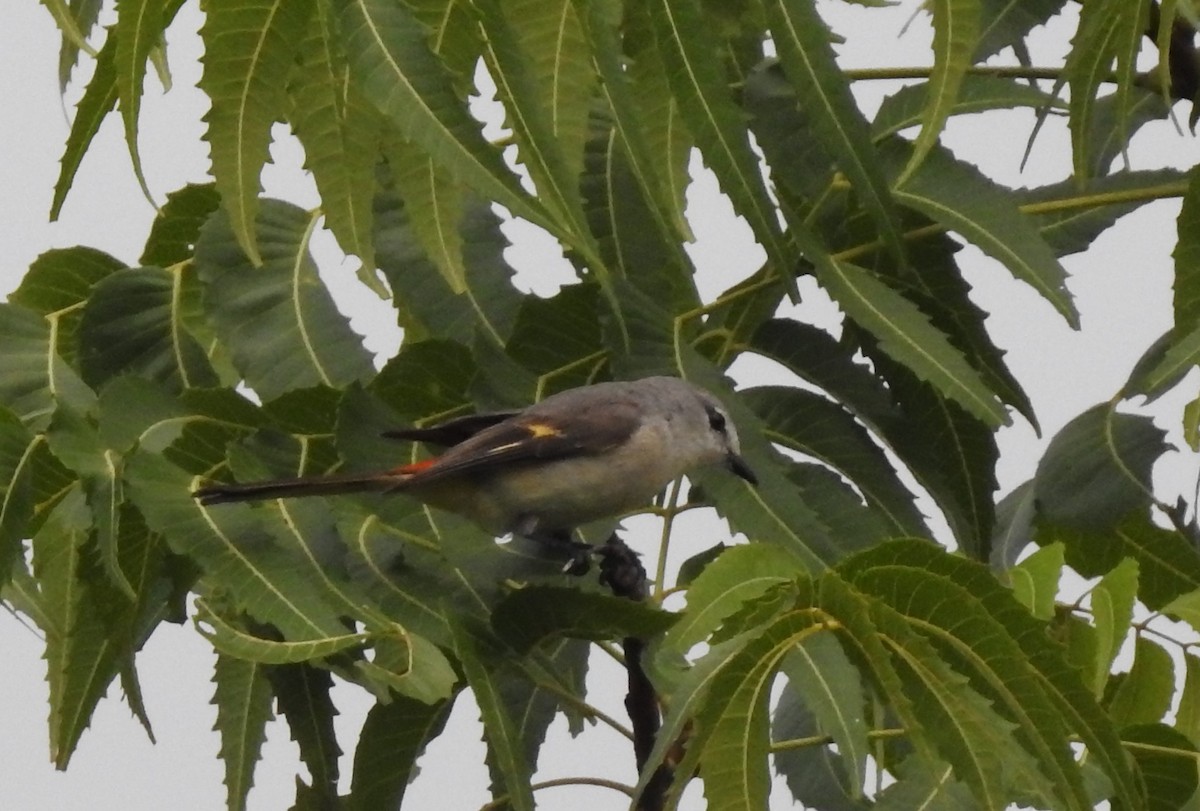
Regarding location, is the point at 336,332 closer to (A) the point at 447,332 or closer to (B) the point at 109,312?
(A) the point at 447,332

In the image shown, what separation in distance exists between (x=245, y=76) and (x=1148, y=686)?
5.03ft

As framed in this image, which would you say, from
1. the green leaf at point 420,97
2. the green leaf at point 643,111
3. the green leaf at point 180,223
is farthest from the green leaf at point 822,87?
the green leaf at point 180,223

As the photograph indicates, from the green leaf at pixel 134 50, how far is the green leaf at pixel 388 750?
0.97 metres

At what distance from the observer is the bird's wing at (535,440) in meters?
3.22

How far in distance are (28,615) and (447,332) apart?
0.85 meters

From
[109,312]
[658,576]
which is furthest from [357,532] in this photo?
[109,312]

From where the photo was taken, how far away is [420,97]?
204 centimetres

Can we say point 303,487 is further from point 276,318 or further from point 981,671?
point 981,671

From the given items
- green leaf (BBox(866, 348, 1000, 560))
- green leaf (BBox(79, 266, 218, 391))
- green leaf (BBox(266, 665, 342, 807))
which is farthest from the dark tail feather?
green leaf (BBox(866, 348, 1000, 560))

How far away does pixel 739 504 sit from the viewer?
2.70 m

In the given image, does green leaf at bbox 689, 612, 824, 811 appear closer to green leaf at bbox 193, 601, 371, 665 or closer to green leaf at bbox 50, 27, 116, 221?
green leaf at bbox 193, 601, 371, 665

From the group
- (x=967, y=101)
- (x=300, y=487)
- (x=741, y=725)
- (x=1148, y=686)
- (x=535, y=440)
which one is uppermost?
(x=967, y=101)

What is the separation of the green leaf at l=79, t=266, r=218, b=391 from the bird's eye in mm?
998

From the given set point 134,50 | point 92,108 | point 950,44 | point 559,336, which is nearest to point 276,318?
point 559,336
